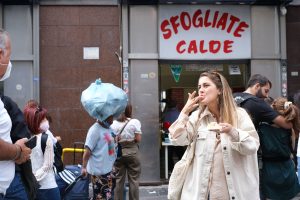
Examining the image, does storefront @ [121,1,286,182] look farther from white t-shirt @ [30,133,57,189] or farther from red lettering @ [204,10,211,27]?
white t-shirt @ [30,133,57,189]

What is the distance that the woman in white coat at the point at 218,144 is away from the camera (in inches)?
136

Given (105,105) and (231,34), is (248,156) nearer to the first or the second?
(105,105)

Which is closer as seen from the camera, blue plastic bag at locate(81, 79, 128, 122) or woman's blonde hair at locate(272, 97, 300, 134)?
woman's blonde hair at locate(272, 97, 300, 134)

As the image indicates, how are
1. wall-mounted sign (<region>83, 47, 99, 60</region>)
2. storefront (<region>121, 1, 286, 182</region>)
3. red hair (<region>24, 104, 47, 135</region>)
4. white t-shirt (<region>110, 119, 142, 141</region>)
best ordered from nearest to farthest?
1. red hair (<region>24, 104, 47, 135</region>)
2. white t-shirt (<region>110, 119, 142, 141</region>)
3. storefront (<region>121, 1, 286, 182</region>)
4. wall-mounted sign (<region>83, 47, 99, 60</region>)

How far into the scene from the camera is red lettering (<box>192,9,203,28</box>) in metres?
10.6

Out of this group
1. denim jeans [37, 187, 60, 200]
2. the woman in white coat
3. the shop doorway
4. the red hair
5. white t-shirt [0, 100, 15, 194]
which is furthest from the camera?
the shop doorway

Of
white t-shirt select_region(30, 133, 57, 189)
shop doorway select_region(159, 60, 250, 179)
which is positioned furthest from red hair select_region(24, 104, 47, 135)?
shop doorway select_region(159, 60, 250, 179)

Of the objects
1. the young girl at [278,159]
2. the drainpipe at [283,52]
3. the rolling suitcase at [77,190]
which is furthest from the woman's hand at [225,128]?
the drainpipe at [283,52]

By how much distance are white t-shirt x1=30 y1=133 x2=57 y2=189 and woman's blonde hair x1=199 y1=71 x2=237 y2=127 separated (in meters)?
2.10

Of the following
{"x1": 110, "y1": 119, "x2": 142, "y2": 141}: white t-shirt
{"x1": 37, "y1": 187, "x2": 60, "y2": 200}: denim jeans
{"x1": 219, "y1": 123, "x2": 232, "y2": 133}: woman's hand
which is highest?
{"x1": 219, "y1": 123, "x2": 232, "y2": 133}: woman's hand

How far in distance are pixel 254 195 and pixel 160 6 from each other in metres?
7.37

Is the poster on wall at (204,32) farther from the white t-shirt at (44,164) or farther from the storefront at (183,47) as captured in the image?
the white t-shirt at (44,164)

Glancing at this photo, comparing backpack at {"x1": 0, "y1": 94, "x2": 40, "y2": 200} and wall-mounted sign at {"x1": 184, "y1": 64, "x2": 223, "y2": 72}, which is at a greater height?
wall-mounted sign at {"x1": 184, "y1": 64, "x2": 223, "y2": 72}

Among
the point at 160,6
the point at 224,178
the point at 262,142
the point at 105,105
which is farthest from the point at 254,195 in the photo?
the point at 160,6
